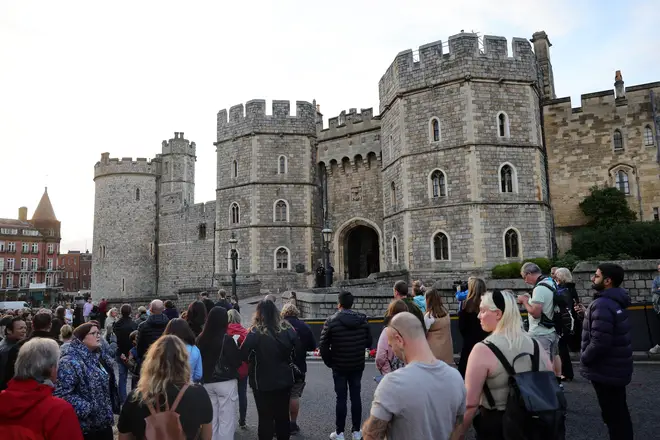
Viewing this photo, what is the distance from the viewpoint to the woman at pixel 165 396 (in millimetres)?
2945

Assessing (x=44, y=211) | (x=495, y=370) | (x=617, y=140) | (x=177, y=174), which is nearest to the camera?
(x=495, y=370)

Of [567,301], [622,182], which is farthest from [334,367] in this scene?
[622,182]

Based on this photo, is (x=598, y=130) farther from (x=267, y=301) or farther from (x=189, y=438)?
(x=189, y=438)

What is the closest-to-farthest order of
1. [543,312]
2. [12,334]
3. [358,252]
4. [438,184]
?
1. [12,334]
2. [543,312]
3. [438,184]
4. [358,252]

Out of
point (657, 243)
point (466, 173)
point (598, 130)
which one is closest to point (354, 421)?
point (466, 173)

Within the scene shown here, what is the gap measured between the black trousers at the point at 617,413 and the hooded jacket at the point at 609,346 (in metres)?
0.11

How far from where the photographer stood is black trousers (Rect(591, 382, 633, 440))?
432 cm

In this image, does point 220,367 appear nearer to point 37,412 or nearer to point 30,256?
point 37,412

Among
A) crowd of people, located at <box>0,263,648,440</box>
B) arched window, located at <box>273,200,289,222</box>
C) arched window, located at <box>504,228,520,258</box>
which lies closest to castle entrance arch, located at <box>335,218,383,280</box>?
arched window, located at <box>273,200,289,222</box>

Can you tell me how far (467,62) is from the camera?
1836 cm

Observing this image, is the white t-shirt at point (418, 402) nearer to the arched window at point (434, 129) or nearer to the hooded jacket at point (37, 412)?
the hooded jacket at point (37, 412)

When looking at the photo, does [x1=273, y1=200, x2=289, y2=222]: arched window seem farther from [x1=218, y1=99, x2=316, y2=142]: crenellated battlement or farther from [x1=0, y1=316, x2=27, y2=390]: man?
[x1=0, y1=316, x2=27, y2=390]: man

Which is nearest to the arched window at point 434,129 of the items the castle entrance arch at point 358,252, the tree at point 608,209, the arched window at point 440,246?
the arched window at point 440,246

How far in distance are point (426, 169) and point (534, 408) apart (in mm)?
16710
